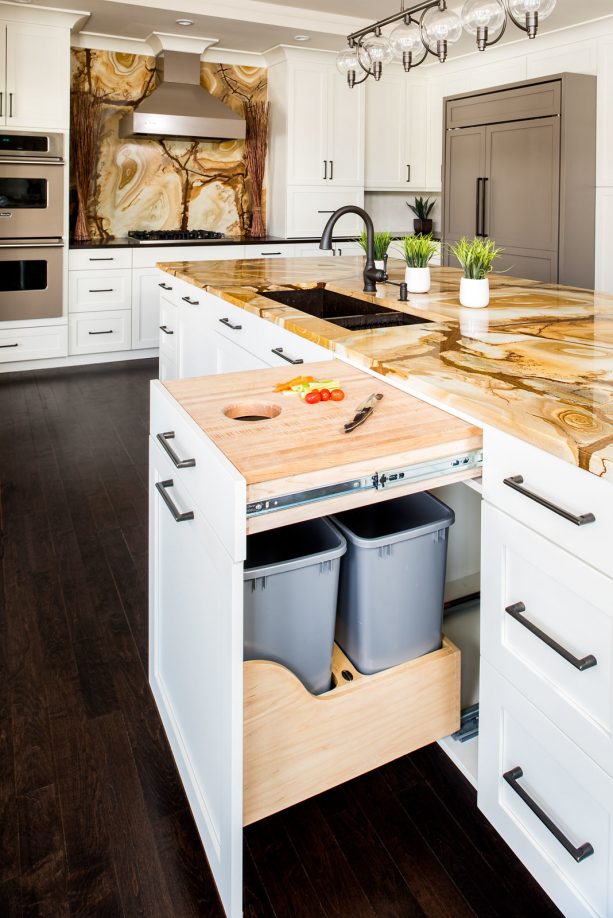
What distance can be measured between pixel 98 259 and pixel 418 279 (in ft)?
10.9

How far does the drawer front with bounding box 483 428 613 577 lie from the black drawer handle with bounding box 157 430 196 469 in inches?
21.0

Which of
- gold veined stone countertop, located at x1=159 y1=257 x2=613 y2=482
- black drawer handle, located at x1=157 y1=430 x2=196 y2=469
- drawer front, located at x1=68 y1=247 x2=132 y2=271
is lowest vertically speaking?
black drawer handle, located at x1=157 y1=430 x2=196 y2=469

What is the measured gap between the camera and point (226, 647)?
1.15 meters

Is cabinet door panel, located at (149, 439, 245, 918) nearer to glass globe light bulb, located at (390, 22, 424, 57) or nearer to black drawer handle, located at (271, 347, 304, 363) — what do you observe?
black drawer handle, located at (271, 347, 304, 363)

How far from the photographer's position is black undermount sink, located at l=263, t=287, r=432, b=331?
91.0 inches

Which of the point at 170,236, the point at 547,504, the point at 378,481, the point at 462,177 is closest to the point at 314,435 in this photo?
the point at 378,481

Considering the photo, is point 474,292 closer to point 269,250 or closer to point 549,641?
point 549,641

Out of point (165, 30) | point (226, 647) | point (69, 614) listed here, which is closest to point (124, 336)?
point (165, 30)

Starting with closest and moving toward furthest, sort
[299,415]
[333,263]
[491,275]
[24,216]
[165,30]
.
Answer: [299,415] < [491,275] < [333,263] < [24,216] < [165,30]

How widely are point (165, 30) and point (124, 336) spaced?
216cm

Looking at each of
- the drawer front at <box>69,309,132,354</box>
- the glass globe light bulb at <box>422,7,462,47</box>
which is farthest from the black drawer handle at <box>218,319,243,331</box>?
the drawer front at <box>69,309,132,354</box>

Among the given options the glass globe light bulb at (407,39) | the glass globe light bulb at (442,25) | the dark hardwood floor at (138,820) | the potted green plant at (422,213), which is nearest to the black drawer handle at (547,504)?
the dark hardwood floor at (138,820)

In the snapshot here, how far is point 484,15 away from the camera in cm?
223

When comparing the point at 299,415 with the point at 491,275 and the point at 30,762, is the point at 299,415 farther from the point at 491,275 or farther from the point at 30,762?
the point at 491,275
